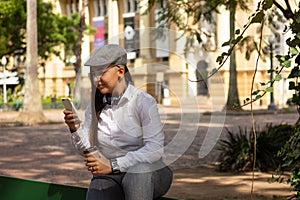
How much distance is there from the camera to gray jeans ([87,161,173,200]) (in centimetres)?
394

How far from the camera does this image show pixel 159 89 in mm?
4688

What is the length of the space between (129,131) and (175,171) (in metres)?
7.30

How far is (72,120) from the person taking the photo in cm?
400

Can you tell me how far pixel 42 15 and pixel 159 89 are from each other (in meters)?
37.1

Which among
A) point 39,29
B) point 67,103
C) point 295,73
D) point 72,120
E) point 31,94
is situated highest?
point 39,29

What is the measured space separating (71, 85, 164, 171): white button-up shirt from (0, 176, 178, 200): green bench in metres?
0.78

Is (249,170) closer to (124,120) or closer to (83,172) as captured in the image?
(83,172)

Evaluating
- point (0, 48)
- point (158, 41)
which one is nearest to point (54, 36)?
point (0, 48)

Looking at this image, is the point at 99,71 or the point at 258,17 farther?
the point at 99,71

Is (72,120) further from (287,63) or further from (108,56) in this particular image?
(287,63)

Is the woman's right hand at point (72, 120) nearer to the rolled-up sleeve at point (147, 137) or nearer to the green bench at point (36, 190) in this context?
the rolled-up sleeve at point (147, 137)

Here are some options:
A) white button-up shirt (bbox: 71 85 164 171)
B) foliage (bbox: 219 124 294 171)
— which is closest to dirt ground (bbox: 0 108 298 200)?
foliage (bbox: 219 124 294 171)

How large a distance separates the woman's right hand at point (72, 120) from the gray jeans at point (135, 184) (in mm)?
339

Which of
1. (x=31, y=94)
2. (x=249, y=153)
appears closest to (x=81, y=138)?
(x=249, y=153)
